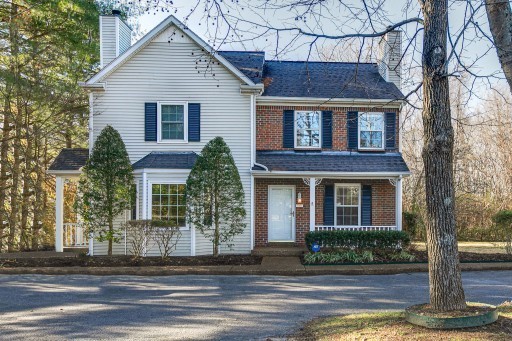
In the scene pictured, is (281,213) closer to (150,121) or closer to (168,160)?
(168,160)

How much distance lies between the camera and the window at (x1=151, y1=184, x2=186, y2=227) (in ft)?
44.9

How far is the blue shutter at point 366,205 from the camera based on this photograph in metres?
15.4

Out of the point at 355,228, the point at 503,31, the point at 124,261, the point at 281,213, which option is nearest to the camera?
the point at 503,31

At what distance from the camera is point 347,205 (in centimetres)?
1542

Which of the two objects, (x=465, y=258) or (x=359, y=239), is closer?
(x=465, y=258)

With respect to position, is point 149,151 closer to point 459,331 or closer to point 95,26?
point 95,26

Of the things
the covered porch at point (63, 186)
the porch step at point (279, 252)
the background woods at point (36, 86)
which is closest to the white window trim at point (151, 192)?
the covered porch at point (63, 186)

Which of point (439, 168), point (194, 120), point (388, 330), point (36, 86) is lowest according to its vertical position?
point (388, 330)

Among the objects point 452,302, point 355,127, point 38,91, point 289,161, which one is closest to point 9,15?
point 38,91

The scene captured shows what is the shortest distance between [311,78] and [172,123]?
5.93m

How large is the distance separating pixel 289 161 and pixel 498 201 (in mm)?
12310

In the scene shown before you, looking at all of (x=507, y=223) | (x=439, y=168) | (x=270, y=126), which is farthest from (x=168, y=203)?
(x=507, y=223)

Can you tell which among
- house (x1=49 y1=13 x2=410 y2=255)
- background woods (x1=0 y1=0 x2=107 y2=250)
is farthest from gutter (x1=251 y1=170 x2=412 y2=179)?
background woods (x1=0 y1=0 x2=107 y2=250)

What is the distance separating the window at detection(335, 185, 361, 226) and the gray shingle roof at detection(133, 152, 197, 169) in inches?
211
